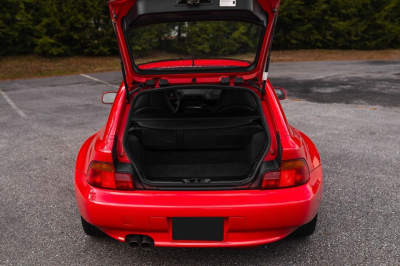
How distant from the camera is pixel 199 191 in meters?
2.12

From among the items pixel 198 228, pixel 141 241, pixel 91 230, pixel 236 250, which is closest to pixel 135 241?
pixel 141 241

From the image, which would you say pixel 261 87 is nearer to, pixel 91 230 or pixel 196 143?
pixel 196 143

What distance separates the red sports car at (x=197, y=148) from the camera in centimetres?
205

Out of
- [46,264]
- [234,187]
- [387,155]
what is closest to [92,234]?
[46,264]

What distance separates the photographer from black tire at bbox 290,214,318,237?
96.4 inches

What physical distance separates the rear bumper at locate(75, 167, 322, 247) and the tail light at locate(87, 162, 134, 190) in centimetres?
5

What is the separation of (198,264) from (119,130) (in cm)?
106

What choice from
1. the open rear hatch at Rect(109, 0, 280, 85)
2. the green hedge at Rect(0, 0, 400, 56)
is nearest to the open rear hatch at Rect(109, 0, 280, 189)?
the open rear hatch at Rect(109, 0, 280, 85)

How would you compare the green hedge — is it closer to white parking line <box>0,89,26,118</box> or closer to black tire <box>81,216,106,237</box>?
white parking line <box>0,89,26,118</box>

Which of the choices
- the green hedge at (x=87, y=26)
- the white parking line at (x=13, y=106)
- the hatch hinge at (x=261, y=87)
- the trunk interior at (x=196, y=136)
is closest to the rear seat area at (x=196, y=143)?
the trunk interior at (x=196, y=136)

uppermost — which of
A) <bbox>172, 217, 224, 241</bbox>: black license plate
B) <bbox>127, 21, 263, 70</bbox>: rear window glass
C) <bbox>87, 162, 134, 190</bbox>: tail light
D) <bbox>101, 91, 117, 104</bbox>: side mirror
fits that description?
<bbox>127, 21, 263, 70</bbox>: rear window glass

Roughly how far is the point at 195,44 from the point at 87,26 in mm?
16135

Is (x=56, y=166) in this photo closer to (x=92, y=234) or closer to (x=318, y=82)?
(x=92, y=234)

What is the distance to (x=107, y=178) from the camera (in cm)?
218
